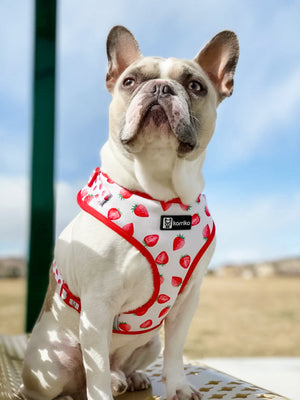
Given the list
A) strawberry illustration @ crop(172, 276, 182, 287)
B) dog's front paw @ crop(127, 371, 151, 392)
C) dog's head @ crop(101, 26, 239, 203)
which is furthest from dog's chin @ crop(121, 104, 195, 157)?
dog's front paw @ crop(127, 371, 151, 392)

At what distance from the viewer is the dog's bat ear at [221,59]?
1.41 meters

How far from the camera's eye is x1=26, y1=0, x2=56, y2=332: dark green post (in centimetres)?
258

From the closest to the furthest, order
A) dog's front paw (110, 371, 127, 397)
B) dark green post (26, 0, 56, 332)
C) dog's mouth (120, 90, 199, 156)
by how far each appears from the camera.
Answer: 1. dog's mouth (120, 90, 199, 156)
2. dog's front paw (110, 371, 127, 397)
3. dark green post (26, 0, 56, 332)

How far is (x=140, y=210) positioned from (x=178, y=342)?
15.9 inches

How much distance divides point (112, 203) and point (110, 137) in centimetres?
19

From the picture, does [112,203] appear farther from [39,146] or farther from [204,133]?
[39,146]

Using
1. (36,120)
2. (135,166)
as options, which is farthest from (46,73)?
(135,166)

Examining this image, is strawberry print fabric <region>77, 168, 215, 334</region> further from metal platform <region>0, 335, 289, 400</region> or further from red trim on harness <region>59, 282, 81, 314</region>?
metal platform <region>0, 335, 289, 400</region>

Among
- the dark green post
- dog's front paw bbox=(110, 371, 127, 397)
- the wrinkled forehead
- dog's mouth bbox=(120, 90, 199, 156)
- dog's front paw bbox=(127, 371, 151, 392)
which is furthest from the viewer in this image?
the dark green post

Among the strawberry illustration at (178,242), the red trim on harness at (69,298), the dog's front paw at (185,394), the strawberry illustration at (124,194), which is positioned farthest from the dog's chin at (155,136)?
the dog's front paw at (185,394)

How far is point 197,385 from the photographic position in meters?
1.55

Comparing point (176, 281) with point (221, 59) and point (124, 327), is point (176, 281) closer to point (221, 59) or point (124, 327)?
point (124, 327)

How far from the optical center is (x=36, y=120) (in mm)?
2586

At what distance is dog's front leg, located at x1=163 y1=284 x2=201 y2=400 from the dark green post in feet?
4.38
